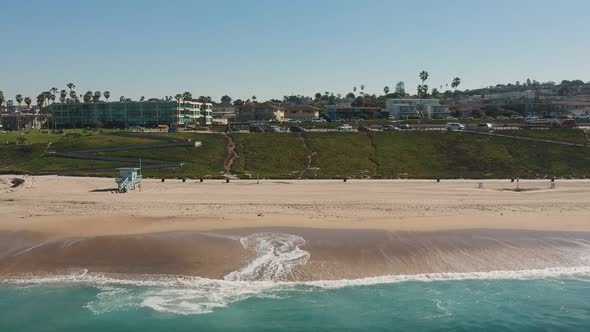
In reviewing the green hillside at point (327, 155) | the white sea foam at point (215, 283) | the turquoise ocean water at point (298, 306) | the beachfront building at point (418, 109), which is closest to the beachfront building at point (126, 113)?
the beachfront building at point (418, 109)

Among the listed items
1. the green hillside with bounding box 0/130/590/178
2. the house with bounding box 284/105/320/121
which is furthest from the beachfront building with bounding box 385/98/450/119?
the green hillside with bounding box 0/130/590/178

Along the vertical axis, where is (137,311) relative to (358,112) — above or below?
below

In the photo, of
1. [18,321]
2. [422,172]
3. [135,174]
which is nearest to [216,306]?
[18,321]

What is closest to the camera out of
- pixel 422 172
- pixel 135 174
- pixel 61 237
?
pixel 61 237

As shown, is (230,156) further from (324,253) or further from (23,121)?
(23,121)

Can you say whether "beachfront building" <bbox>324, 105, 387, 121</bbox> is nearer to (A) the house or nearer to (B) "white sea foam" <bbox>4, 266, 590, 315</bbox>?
(A) the house

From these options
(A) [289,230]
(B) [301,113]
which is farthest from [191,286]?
(B) [301,113]

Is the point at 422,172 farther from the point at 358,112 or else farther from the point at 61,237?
the point at 358,112

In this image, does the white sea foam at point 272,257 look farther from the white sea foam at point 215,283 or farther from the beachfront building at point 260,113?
the beachfront building at point 260,113
